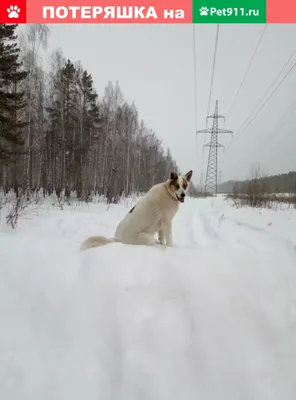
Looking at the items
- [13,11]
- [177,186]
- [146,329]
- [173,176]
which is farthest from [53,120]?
[146,329]

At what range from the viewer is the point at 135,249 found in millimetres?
2492

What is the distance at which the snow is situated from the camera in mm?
1158

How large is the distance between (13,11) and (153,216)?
624 centimetres

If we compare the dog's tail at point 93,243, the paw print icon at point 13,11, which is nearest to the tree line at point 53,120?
the paw print icon at point 13,11

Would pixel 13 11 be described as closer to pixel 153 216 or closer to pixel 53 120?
pixel 153 216

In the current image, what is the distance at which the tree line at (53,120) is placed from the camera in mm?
13291

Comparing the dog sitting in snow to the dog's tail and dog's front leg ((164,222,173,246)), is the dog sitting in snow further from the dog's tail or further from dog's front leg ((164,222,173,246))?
the dog's tail

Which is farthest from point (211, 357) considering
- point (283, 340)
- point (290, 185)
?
point (290, 185)

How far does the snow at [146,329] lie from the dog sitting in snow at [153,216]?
3.86 feet

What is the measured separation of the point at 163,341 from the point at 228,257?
130 centimetres

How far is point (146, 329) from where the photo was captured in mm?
1400

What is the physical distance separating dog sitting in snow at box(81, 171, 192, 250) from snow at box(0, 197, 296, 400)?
118cm

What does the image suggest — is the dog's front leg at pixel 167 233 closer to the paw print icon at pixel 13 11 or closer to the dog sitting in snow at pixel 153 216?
the dog sitting in snow at pixel 153 216

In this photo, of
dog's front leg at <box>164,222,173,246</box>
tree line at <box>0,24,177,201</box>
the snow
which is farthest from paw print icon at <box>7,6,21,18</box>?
tree line at <box>0,24,177,201</box>
